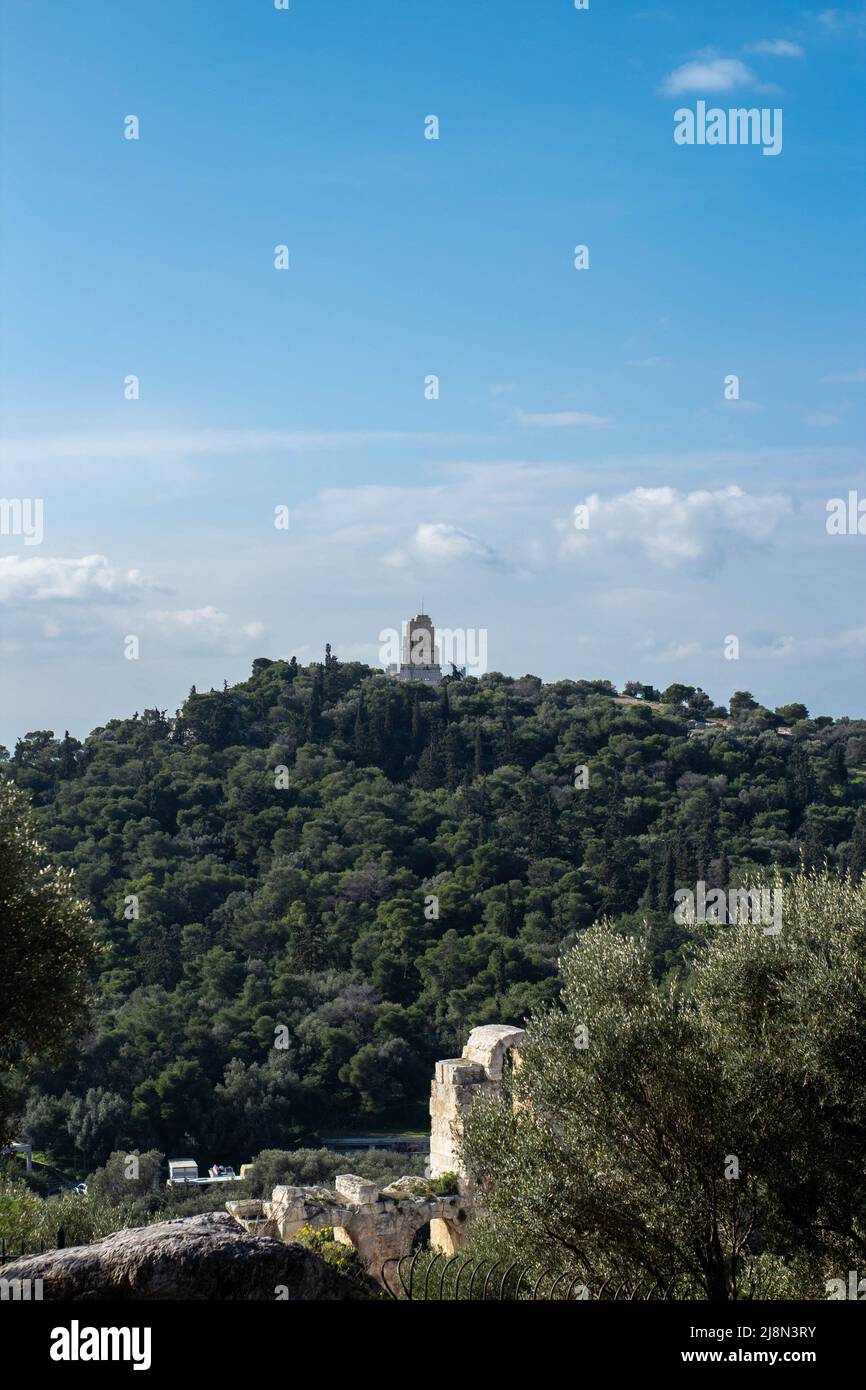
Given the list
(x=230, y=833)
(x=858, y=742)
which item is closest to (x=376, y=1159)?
(x=230, y=833)

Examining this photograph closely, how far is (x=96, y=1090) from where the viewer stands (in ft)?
122

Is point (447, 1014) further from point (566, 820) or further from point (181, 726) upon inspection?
point (181, 726)

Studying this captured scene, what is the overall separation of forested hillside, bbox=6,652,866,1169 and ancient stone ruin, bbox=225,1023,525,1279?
19.1 metres

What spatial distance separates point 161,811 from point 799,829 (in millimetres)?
28429

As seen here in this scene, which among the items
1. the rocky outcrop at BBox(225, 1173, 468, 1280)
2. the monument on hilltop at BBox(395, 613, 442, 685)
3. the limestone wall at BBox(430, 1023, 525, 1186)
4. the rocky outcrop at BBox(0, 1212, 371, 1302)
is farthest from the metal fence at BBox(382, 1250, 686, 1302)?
the monument on hilltop at BBox(395, 613, 442, 685)

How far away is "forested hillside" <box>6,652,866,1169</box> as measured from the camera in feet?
131

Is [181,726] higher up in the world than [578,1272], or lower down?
higher up

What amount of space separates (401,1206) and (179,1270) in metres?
7.50

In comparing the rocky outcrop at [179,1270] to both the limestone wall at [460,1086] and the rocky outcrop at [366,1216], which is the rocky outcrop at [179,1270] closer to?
the rocky outcrop at [366,1216]

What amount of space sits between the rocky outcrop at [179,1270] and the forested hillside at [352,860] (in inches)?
1034

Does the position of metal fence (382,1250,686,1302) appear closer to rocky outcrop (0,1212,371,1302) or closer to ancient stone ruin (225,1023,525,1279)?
ancient stone ruin (225,1023,525,1279)

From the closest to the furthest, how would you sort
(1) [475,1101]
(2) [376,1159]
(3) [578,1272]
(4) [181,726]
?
(3) [578,1272] → (1) [475,1101] → (2) [376,1159] → (4) [181,726]

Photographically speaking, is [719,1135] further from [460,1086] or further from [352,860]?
[352,860]
